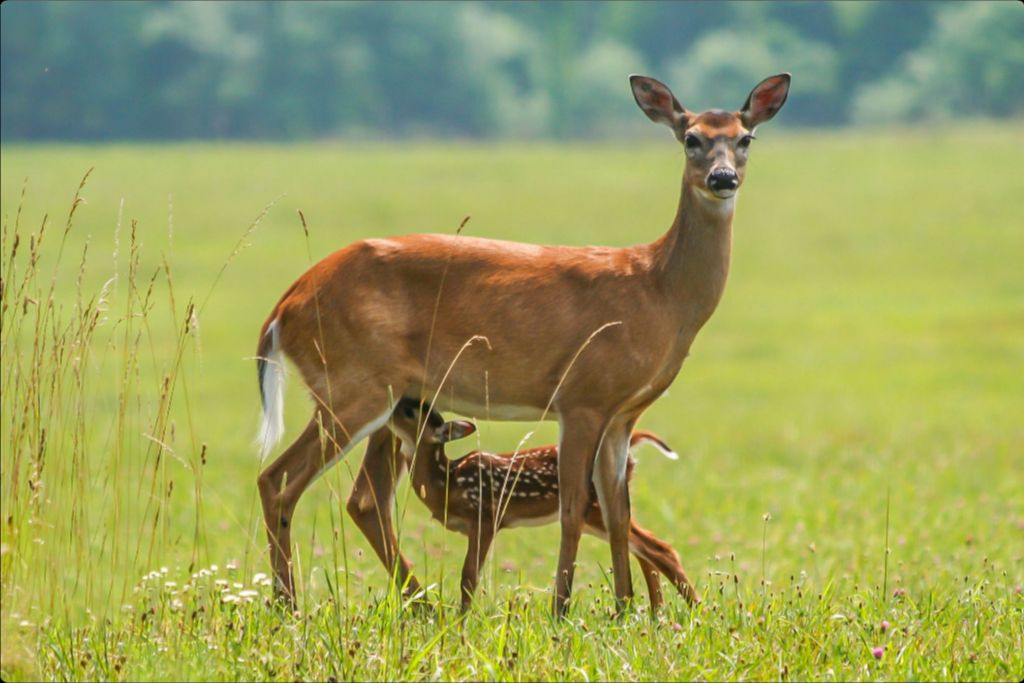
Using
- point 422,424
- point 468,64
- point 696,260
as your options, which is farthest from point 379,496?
point 468,64

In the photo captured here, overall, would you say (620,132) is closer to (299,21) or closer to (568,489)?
(299,21)

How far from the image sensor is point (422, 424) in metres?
6.62

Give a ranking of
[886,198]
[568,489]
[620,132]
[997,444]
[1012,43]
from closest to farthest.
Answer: [568,489]
[997,444]
[886,198]
[1012,43]
[620,132]

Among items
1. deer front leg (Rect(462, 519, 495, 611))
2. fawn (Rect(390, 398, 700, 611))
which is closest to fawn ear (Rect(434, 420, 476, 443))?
fawn (Rect(390, 398, 700, 611))

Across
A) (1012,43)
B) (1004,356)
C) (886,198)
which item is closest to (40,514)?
(1004,356)

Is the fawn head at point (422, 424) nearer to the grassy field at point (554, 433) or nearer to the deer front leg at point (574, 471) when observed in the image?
the grassy field at point (554, 433)

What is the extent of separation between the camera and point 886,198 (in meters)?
30.8

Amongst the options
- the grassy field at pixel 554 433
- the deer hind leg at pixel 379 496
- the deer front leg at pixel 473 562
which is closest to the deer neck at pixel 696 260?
the grassy field at pixel 554 433

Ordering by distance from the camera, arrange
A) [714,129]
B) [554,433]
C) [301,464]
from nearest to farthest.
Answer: [714,129] < [301,464] < [554,433]

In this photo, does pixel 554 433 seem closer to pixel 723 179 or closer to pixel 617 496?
pixel 617 496

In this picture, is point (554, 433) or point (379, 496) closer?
point (379, 496)

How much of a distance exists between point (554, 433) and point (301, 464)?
Result: 7.58 m

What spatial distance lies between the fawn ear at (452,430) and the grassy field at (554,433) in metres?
0.62

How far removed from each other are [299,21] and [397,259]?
3858 cm
